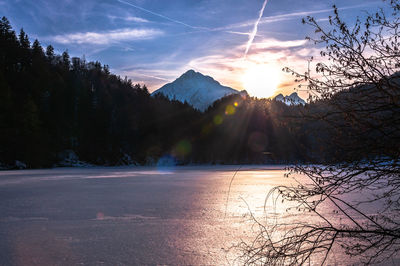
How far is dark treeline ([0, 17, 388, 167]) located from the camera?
178ft

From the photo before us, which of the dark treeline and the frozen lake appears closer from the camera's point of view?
the frozen lake

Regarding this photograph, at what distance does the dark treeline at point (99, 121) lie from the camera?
5426cm

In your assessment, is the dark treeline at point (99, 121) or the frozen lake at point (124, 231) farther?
the dark treeline at point (99, 121)

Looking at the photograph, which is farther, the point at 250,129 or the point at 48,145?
the point at 250,129

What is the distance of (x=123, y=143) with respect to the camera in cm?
8050

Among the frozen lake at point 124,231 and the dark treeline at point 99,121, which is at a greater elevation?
the dark treeline at point 99,121

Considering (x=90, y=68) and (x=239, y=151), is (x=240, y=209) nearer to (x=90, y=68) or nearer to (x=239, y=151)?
(x=239, y=151)

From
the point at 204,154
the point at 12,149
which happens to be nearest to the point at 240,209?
the point at 12,149

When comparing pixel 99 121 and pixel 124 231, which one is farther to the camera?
pixel 99 121

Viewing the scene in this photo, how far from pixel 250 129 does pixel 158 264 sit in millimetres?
108343

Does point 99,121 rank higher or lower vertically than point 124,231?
higher

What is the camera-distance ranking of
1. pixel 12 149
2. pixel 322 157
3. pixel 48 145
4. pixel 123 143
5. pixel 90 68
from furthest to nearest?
1. pixel 90 68
2. pixel 123 143
3. pixel 48 145
4. pixel 12 149
5. pixel 322 157

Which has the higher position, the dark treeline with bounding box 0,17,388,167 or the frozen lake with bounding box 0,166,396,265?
the dark treeline with bounding box 0,17,388,167

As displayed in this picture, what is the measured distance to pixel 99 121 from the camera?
3076 inches
